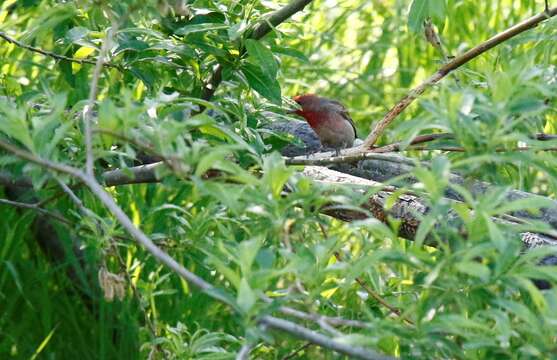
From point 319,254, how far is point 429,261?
18 centimetres

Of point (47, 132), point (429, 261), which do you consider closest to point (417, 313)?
point (429, 261)

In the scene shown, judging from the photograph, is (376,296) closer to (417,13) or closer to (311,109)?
(417,13)

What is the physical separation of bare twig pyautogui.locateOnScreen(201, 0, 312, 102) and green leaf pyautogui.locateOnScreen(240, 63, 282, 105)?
5 cm

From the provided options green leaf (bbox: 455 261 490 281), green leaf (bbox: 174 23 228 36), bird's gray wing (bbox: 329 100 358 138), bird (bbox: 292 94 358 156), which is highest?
green leaf (bbox: 174 23 228 36)

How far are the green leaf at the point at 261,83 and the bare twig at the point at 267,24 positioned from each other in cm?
5

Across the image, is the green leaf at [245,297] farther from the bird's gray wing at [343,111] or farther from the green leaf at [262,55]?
A: the bird's gray wing at [343,111]

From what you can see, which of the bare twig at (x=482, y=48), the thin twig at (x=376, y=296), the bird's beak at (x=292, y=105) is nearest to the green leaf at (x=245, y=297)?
the thin twig at (x=376, y=296)

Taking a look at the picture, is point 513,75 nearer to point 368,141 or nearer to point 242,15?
point 368,141

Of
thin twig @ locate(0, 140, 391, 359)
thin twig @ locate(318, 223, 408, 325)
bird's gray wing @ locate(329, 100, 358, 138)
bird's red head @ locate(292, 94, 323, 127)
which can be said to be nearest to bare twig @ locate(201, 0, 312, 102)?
thin twig @ locate(318, 223, 408, 325)

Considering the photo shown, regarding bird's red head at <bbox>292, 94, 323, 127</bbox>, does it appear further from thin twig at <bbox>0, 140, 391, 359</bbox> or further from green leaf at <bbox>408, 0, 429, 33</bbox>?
thin twig at <bbox>0, 140, 391, 359</bbox>

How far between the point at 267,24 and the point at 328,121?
1.43 metres

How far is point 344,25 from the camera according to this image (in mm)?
5426

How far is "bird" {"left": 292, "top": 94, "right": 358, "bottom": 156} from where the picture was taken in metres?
4.16

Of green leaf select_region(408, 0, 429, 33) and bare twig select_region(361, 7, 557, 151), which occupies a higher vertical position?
green leaf select_region(408, 0, 429, 33)
